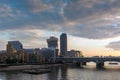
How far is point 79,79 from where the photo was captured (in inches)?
4564

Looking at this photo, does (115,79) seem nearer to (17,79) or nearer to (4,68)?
(17,79)

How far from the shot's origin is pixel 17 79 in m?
112

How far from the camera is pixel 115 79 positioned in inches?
4724

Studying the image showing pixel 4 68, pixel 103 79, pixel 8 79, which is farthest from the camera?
pixel 4 68

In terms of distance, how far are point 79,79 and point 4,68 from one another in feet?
262

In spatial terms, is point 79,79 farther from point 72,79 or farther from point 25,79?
point 25,79

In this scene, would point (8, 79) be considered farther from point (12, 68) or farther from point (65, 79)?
point (12, 68)

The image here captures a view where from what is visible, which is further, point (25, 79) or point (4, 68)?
point (4, 68)

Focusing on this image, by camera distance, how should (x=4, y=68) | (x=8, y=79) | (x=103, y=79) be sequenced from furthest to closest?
(x=4, y=68), (x=103, y=79), (x=8, y=79)

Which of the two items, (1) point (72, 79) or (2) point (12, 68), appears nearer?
(1) point (72, 79)

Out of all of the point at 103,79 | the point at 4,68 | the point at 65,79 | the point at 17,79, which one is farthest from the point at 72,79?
the point at 4,68

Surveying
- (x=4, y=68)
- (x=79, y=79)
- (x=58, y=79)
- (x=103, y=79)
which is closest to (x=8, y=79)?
(x=58, y=79)

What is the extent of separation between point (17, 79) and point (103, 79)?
35400 millimetres

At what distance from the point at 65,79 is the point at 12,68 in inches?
3317
